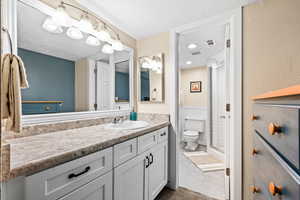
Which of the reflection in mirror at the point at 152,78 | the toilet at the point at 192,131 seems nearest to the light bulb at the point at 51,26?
the reflection in mirror at the point at 152,78

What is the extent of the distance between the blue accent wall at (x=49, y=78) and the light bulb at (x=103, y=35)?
49 centimetres

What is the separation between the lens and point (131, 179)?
1106mm

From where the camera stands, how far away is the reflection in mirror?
1927 mm

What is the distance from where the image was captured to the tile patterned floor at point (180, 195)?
5.26 feet

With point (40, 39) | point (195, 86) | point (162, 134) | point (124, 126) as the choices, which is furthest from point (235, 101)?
point (195, 86)

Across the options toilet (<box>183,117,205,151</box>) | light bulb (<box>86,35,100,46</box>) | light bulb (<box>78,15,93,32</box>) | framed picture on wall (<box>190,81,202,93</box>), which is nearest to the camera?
light bulb (<box>78,15,93,32</box>)

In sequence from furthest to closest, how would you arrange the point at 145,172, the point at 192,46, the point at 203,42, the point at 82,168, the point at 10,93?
1. the point at 192,46
2. the point at 203,42
3. the point at 145,172
4. the point at 82,168
5. the point at 10,93

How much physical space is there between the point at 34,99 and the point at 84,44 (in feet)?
2.44

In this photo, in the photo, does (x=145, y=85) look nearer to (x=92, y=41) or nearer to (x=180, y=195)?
(x=92, y=41)

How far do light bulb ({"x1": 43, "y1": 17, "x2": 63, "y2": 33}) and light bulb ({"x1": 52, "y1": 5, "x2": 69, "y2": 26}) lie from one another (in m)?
0.03

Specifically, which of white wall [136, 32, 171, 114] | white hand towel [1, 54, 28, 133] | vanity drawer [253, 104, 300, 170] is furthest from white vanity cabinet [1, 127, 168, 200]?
vanity drawer [253, 104, 300, 170]

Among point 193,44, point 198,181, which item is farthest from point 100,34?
point 198,181

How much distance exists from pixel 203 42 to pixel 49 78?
2304mm

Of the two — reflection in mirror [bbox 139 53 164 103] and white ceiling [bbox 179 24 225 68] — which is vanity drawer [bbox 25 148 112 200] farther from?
white ceiling [bbox 179 24 225 68]
